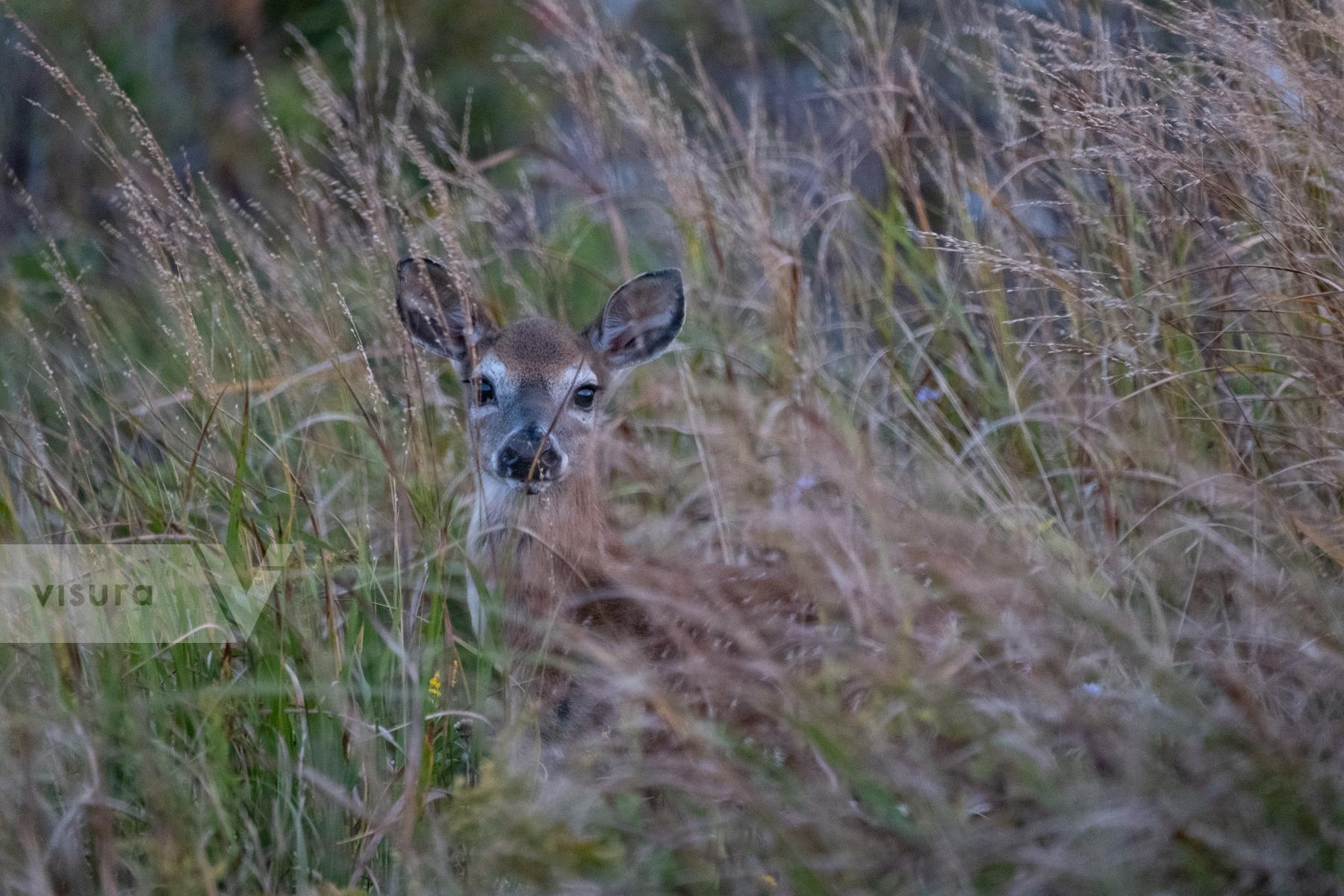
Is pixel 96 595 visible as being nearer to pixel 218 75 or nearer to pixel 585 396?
pixel 585 396

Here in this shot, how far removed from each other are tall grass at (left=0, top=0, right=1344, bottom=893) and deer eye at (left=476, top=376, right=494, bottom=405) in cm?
20

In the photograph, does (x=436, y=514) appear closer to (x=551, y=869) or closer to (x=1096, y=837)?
(x=551, y=869)

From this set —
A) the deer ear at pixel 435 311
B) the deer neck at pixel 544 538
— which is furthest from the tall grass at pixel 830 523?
the deer neck at pixel 544 538

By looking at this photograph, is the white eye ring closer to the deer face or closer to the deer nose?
the deer face

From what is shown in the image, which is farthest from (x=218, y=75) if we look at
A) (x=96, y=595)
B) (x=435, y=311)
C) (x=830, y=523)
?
(x=830, y=523)

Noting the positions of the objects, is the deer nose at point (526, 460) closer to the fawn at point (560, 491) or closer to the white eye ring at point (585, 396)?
the fawn at point (560, 491)

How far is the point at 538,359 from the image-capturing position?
15.2 feet

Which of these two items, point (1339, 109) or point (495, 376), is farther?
point (495, 376)

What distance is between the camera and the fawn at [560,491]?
3.77 metres

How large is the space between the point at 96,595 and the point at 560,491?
142cm

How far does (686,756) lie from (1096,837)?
84 centimetres

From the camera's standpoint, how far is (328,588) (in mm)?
3346

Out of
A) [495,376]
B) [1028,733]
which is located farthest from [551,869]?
[495,376]

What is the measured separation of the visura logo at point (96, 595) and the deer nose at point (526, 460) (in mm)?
1078
